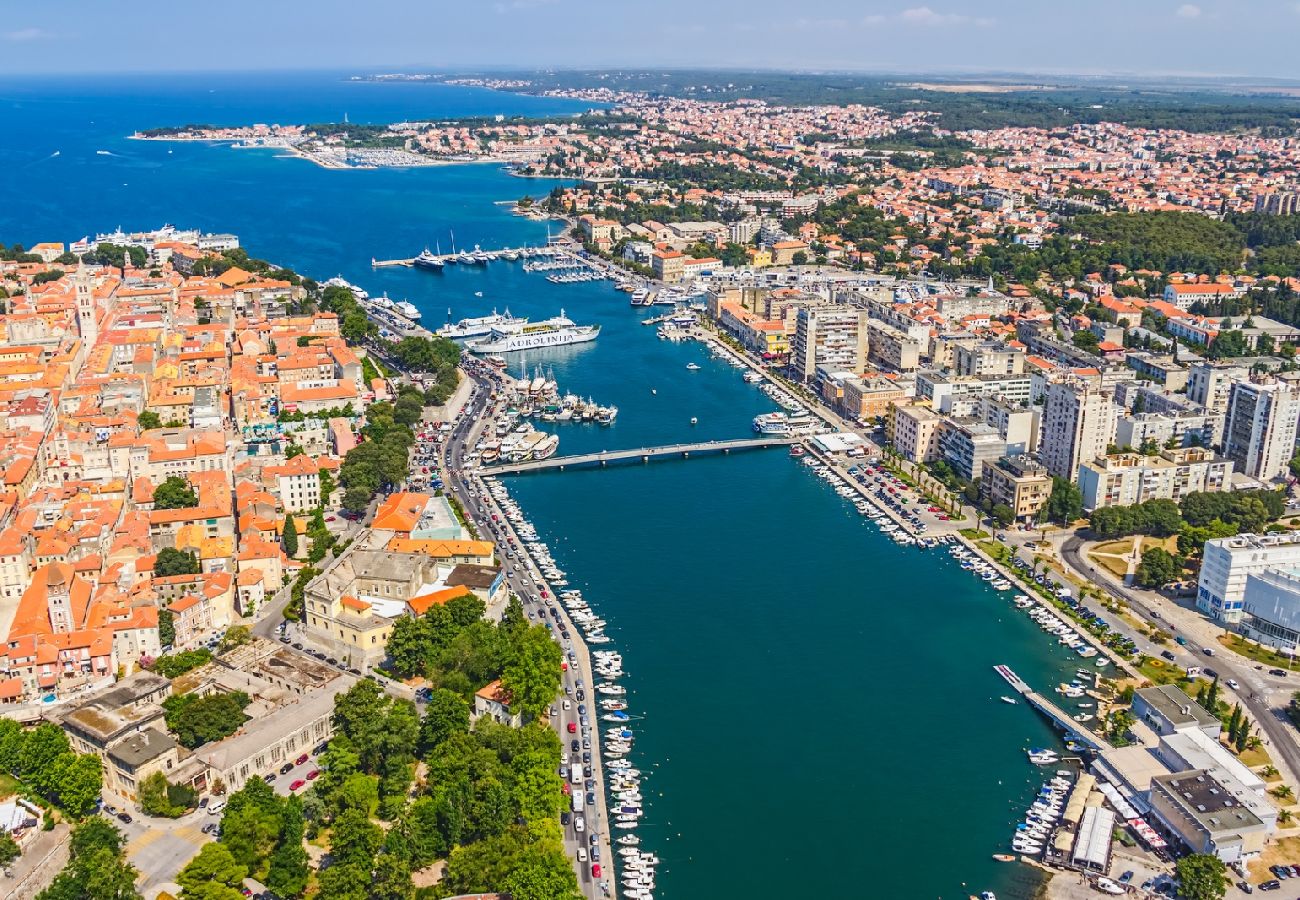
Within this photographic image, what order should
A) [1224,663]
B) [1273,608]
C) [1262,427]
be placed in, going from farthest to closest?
1. [1262,427]
2. [1273,608]
3. [1224,663]

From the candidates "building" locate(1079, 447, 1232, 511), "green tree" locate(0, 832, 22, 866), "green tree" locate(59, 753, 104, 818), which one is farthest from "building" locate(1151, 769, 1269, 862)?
"green tree" locate(0, 832, 22, 866)

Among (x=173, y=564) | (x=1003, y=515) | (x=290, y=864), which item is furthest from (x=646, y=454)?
(x=290, y=864)

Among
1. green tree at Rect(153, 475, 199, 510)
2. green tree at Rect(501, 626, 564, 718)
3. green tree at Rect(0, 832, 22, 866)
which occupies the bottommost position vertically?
green tree at Rect(0, 832, 22, 866)

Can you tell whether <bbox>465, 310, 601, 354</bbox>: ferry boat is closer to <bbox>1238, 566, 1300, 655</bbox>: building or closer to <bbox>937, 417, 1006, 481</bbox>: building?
<bbox>937, 417, 1006, 481</bbox>: building

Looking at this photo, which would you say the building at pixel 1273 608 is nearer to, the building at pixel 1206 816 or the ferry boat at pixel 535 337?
the building at pixel 1206 816

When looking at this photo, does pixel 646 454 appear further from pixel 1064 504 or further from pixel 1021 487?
pixel 1064 504

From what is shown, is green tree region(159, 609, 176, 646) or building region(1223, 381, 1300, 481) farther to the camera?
building region(1223, 381, 1300, 481)

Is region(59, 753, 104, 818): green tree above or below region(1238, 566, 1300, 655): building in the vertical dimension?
below
